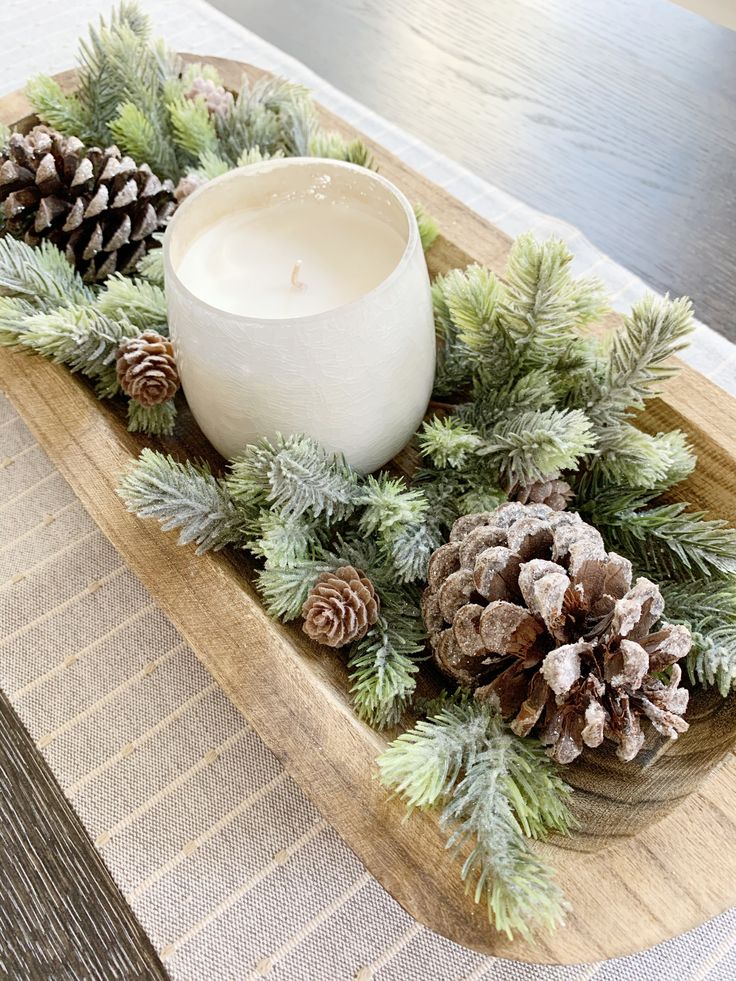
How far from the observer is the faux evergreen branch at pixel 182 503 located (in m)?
0.38

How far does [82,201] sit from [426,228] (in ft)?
0.64

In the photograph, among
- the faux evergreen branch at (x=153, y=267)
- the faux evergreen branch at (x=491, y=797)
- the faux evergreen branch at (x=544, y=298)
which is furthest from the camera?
the faux evergreen branch at (x=153, y=267)

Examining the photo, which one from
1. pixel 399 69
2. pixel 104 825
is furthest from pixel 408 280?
pixel 399 69

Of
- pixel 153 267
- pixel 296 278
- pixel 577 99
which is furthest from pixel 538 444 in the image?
pixel 577 99

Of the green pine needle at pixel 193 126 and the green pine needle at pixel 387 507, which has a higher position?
the green pine needle at pixel 193 126

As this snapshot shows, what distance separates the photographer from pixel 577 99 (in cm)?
75

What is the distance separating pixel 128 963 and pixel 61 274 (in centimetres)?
34

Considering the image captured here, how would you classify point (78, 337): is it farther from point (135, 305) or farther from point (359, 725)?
point (359, 725)

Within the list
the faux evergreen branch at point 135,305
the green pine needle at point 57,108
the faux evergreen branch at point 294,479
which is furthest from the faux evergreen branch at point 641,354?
the green pine needle at point 57,108

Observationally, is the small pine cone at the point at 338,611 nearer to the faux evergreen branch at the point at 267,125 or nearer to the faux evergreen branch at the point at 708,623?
the faux evergreen branch at the point at 708,623

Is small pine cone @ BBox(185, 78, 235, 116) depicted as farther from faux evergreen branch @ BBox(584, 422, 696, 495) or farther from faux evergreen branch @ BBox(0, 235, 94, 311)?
faux evergreen branch @ BBox(584, 422, 696, 495)

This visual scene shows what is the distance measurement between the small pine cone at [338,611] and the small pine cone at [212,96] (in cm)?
34

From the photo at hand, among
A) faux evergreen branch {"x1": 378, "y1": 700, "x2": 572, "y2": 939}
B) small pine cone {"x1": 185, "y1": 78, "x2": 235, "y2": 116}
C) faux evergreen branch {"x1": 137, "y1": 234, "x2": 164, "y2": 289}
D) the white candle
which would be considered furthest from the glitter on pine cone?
small pine cone {"x1": 185, "y1": 78, "x2": 235, "y2": 116}

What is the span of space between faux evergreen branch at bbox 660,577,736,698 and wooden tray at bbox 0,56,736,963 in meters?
0.04
